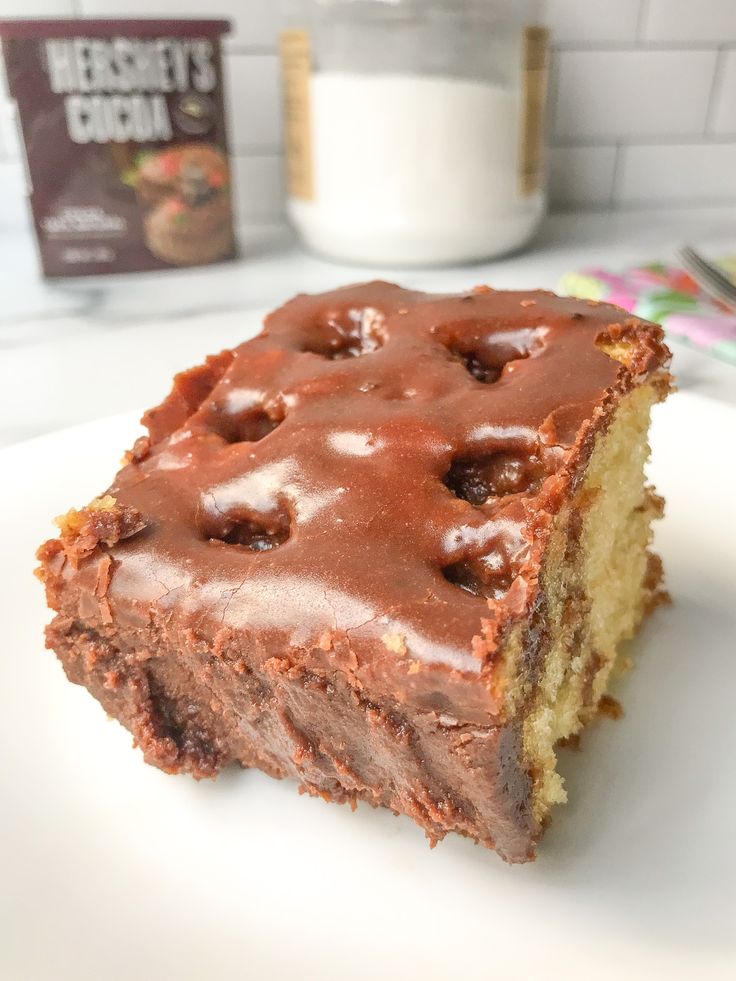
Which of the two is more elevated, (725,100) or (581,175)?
(725,100)

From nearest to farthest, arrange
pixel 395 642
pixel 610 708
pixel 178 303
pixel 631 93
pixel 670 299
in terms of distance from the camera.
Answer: pixel 395 642 → pixel 610 708 → pixel 670 299 → pixel 178 303 → pixel 631 93

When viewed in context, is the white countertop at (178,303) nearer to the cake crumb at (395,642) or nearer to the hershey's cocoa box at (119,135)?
the hershey's cocoa box at (119,135)

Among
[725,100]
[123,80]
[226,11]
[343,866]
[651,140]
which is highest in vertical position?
[226,11]

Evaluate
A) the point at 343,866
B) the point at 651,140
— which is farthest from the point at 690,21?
the point at 343,866

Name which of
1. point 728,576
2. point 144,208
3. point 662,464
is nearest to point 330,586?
point 728,576

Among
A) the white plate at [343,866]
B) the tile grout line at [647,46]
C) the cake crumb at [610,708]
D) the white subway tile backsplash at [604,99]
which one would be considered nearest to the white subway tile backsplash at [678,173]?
the white subway tile backsplash at [604,99]

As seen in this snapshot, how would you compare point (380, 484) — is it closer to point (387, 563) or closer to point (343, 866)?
point (387, 563)

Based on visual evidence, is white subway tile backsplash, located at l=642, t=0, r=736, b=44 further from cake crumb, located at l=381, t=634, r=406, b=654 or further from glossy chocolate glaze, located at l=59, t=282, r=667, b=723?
cake crumb, located at l=381, t=634, r=406, b=654
